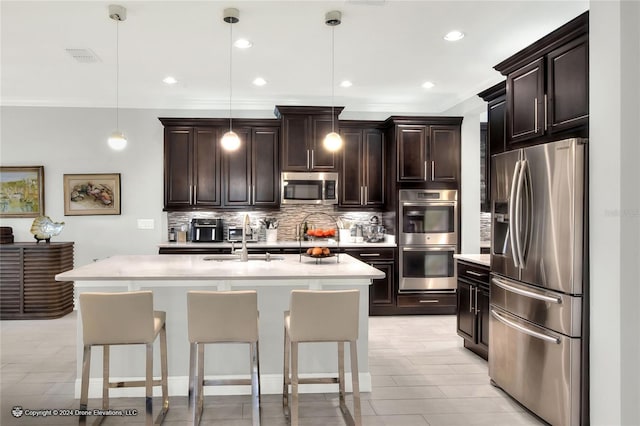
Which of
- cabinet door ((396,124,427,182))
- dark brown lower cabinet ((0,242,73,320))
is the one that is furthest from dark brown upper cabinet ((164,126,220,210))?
cabinet door ((396,124,427,182))

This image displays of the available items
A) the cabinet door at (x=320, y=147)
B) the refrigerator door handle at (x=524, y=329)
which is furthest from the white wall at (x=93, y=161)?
the refrigerator door handle at (x=524, y=329)

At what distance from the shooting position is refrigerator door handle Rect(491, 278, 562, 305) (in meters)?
2.84

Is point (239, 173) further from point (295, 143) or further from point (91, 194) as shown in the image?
point (91, 194)

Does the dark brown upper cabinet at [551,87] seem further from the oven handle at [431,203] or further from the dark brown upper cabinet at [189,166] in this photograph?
the dark brown upper cabinet at [189,166]

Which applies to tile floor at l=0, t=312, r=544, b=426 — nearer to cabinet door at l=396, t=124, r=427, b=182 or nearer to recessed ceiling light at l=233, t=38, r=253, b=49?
cabinet door at l=396, t=124, r=427, b=182

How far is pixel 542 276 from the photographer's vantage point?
294cm

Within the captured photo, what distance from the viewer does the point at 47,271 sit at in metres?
5.82

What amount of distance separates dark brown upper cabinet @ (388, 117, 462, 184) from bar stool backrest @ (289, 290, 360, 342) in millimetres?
3500

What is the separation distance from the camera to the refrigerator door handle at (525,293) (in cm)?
284

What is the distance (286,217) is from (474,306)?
3.04 metres

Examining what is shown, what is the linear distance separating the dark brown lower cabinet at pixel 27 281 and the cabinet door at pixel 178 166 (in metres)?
1.52

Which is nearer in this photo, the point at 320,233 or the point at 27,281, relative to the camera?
the point at 320,233

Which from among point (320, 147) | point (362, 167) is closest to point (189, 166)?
point (320, 147)

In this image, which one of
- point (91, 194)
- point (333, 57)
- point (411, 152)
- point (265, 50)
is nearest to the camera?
point (265, 50)
